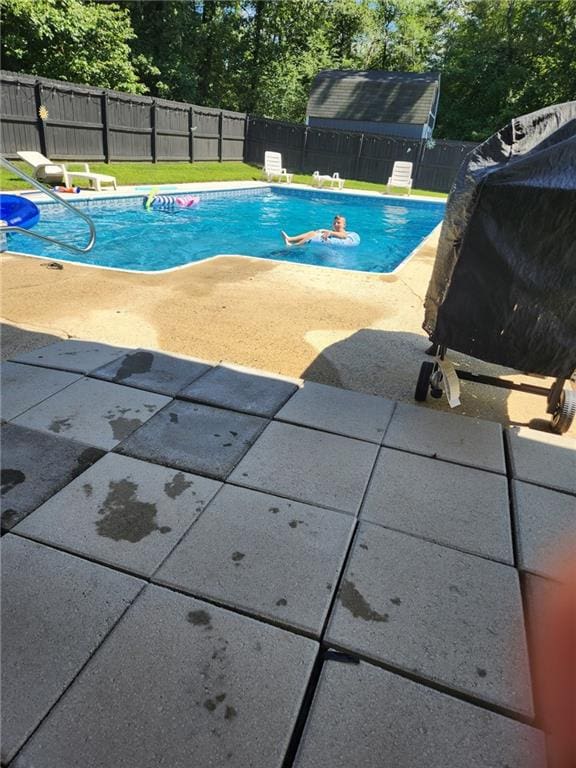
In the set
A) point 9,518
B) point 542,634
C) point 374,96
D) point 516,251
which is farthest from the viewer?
point 374,96

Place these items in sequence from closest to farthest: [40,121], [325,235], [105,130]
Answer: [325,235] < [40,121] < [105,130]

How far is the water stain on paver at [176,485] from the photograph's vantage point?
2.61m

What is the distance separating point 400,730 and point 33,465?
2.23m

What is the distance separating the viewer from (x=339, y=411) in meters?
3.59

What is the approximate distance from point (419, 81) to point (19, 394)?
30.7 m

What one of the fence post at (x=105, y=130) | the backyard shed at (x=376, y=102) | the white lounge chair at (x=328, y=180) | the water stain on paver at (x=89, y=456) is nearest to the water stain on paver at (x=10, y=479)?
the water stain on paver at (x=89, y=456)

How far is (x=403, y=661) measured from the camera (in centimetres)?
180

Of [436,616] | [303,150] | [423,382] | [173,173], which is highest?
[303,150]

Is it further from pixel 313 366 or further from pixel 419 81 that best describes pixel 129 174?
pixel 419 81

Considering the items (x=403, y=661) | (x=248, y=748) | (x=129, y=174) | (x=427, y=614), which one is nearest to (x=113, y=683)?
(x=248, y=748)

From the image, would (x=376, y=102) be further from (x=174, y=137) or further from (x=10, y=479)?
(x=10, y=479)

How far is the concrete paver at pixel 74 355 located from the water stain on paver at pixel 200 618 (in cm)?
248

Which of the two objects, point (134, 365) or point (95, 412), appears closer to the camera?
point (95, 412)

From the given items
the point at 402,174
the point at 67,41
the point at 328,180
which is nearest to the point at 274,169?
the point at 328,180
